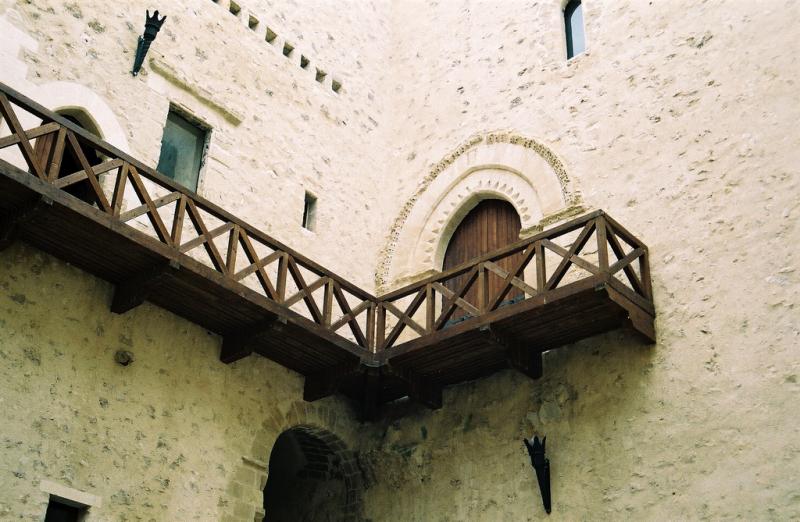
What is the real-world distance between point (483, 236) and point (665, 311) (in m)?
3.37

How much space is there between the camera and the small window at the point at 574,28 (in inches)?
528

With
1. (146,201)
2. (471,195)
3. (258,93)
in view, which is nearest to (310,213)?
(258,93)

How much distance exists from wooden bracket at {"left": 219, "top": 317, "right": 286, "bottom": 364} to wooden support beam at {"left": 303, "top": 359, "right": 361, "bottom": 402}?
109cm

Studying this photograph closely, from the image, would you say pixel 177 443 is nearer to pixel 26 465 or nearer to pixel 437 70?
pixel 26 465

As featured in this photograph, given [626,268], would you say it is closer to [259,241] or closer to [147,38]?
[259,241]

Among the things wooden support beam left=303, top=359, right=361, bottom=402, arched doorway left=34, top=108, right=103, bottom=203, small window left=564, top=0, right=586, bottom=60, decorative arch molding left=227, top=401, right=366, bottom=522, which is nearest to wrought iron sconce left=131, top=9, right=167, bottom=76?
arched doorway left=34, top=108, right=103, bottom=203

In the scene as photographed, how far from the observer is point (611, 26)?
41.9ft

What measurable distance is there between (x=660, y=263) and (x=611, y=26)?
12.4 ft

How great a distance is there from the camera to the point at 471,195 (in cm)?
1328

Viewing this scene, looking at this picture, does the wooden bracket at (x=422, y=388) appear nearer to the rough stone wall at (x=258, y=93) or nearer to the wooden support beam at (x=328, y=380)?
the wooden support beam at (x=328, y=380)

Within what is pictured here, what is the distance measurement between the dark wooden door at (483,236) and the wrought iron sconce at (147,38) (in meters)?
4.87

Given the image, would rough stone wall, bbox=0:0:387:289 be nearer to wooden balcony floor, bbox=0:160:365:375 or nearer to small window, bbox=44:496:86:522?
wooden balcony floor, bbox=0:160:365:375

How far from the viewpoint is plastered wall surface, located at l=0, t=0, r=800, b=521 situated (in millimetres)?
9469

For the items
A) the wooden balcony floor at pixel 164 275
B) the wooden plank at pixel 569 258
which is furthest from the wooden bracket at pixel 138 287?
the wooden plank at pixel 569 258
